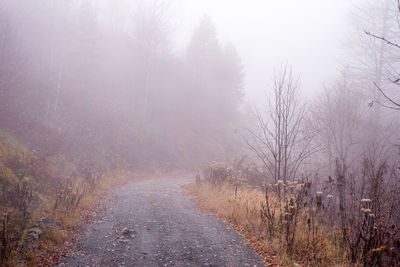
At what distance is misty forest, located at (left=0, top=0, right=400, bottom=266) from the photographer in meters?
4.66

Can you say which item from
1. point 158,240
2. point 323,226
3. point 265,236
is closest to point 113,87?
point 158,240

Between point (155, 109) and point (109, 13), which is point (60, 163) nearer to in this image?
point (155, 109)

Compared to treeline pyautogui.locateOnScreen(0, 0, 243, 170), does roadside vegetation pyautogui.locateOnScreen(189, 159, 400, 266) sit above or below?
below

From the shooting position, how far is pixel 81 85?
2122 cm

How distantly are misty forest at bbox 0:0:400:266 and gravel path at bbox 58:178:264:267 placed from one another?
0.04m

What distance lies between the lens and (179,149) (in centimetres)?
2253

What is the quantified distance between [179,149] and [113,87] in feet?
29.9

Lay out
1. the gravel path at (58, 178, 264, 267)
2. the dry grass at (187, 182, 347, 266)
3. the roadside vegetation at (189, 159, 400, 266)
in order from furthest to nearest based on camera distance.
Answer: the gravel path at (58, 178, 264, 267) → the dry grass at (187, 182, 347, 266) → the roadside vegetation at (189, 159, 400, 266)

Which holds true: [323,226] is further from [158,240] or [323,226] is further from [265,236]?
[158,240]

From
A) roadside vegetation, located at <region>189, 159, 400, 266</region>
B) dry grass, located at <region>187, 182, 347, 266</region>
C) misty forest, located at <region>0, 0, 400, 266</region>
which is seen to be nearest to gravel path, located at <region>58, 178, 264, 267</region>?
misty forest, located at <region>0, 0, 400, 266</region>

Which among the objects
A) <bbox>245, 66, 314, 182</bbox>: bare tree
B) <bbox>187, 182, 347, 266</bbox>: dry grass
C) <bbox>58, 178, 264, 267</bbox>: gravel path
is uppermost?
<bbox>245, 66, 314, 182</bbox>: bare tree

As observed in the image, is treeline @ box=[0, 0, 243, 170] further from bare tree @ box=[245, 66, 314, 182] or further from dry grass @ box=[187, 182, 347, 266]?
bare tree @ box=[245, 66, 314, 182]

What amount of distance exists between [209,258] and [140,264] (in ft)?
4.07

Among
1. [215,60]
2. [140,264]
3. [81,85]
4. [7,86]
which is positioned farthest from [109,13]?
[140,264]
